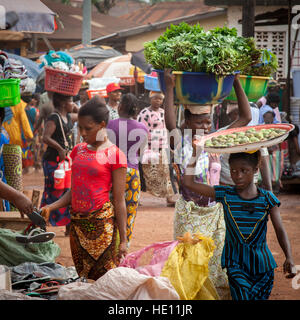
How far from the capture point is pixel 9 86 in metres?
5.33

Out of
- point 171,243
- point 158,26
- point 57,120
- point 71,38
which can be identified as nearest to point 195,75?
point 171,243

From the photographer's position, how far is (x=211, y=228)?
4.56 metres

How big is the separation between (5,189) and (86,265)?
825 millimetres

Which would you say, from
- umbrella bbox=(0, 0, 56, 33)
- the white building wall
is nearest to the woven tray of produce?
umbrella bbox=(0, 0, 56, 33)

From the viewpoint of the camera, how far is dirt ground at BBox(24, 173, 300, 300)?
20.6 ft

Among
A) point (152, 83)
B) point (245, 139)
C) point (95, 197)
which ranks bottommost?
point (95, 197)

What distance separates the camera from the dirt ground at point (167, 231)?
629cm

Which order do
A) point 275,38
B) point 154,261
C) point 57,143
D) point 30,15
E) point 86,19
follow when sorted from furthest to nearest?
point 86,19
point 275,38
point 57,143
point 30,15
point 154,261

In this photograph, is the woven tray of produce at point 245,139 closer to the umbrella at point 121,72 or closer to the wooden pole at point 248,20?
the wooden pole at point 248,20

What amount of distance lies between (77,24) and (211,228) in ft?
86.2

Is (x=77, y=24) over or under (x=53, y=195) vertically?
over

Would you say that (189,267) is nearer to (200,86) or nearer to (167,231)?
(200,86)

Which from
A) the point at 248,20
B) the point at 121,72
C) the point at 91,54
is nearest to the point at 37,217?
the point at 248,20

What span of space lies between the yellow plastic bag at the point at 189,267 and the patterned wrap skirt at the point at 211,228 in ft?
1.56
